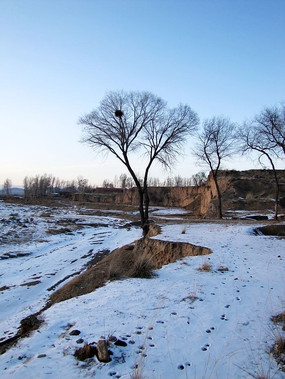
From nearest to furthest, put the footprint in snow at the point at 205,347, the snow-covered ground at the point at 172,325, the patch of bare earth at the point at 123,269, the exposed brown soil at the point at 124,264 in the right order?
the snow-covered ground at the point at 172,325
the footprint in snow at the point at 205,347
the patch of bare earth at the point at 123,269
the exposed brown soil at the point at 124,264

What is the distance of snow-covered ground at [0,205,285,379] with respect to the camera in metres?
2.72

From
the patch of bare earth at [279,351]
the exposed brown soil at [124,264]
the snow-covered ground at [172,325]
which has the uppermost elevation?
the patch of bare earth at [279,351]

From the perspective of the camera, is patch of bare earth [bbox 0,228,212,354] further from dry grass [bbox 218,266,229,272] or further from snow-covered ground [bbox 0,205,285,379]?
dry grass [bbox 218,266,229,272]

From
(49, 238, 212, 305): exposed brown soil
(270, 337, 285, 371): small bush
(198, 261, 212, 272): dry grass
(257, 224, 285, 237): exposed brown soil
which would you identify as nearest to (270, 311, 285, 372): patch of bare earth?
(270, 337, 285, 371): small bush

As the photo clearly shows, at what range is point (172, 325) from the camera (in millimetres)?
3598

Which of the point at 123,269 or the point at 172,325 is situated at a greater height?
the point at 172,325

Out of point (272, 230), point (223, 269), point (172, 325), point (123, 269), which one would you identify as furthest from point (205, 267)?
point (272, 230)

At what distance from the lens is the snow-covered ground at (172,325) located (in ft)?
8.93

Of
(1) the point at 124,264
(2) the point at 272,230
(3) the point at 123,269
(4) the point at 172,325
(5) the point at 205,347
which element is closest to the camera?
(5) the point at 205,347

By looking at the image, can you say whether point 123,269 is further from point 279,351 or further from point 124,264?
point 279,351

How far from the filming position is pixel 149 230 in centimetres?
1477

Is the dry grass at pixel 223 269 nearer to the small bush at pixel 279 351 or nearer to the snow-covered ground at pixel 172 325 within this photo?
the snow-covered ground at pixel 172 325

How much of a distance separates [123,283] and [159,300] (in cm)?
132

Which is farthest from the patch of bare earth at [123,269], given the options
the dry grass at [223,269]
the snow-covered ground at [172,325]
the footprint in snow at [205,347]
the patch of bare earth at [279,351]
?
the patch of bare earth at [279,351]
